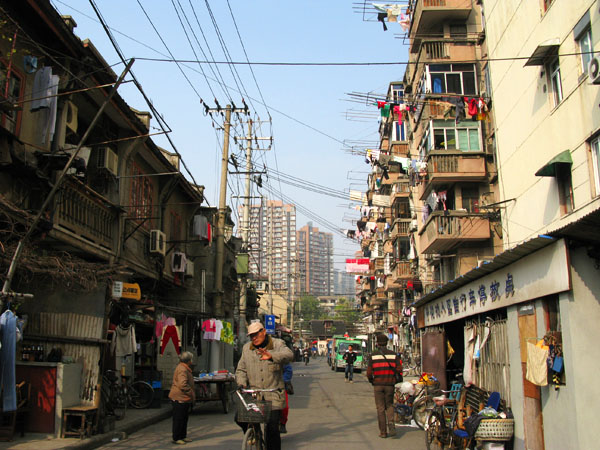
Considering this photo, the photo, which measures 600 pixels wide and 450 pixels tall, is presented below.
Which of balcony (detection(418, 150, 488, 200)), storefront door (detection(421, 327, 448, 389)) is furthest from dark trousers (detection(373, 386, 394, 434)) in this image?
balcony (detection(418, 150, 488, 200))

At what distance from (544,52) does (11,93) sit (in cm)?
1301

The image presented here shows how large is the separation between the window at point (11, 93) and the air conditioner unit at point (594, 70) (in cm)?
1177

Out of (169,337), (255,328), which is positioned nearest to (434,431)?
(255,328)

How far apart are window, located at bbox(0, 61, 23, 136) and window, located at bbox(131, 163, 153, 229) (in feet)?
18.0

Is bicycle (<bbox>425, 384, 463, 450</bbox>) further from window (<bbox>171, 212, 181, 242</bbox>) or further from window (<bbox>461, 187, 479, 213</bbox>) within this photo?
window (<bbox>461, 187, 479, 213</bbox>)

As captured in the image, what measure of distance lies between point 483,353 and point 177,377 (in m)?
5.77

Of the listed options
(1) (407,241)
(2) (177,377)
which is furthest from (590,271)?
(1) (407,241)

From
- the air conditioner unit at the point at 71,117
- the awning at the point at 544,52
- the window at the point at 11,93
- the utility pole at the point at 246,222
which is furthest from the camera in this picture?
the utility pole at the point at 246,222

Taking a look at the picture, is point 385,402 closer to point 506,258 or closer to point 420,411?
point 420,411

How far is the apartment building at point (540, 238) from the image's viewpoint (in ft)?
23.5

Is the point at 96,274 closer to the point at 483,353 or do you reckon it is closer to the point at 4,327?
the point at 4,327

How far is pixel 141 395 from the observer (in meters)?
15.4

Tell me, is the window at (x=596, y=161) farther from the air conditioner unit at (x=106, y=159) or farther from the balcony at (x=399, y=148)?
the balcony at (x=399, y=148)

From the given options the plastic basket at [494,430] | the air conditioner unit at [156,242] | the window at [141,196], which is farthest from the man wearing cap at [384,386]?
the air conditioner unit at [156,242]
